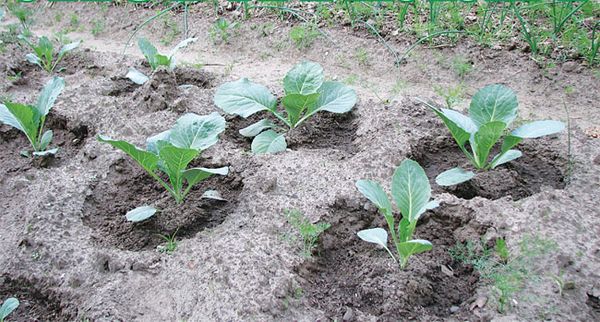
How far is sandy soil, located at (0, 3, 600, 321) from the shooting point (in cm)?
211

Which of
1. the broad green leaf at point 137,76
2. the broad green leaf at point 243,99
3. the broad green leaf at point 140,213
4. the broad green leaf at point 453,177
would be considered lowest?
the broad green leaf at point 453,177

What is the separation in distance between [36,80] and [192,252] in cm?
233

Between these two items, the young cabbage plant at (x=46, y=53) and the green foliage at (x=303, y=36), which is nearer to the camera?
the young cabbage plant at (x=46, y=53)

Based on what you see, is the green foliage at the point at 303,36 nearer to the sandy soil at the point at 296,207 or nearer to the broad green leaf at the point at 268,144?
the sandy soil at the point at 296,207

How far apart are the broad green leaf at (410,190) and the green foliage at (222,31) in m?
2.45

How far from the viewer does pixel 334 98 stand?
3.00m

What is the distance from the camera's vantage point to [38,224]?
8.18ft

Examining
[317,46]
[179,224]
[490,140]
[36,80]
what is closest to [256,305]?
[179,224]

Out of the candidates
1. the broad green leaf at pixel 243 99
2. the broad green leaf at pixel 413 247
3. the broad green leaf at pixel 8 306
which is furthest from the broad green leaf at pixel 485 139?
the broad green leaf at pixel 8 306

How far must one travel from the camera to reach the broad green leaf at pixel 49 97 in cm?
312

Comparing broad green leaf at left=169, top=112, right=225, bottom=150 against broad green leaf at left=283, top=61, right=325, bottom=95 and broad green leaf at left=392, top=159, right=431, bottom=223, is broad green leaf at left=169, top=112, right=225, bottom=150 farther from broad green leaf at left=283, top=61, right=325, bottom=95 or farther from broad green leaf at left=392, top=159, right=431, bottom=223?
broad green leaf at left=392, top=159, right=431, bottom=223

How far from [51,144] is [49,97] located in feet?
0.97

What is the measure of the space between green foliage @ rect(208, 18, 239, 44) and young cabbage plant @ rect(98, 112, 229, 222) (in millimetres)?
1873

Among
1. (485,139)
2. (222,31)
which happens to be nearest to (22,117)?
(222,31)
